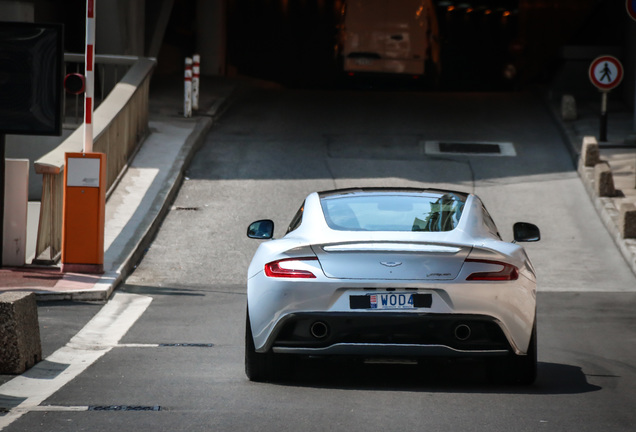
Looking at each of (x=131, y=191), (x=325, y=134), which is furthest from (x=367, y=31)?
(x=131, y=191)

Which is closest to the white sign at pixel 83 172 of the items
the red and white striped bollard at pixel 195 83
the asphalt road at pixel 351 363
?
the asphalt road at pixel 351 363

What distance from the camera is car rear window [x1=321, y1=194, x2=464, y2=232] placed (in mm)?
7949

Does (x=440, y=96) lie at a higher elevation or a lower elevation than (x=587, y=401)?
lower

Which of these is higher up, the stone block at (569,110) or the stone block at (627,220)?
the stone block at (627,220)

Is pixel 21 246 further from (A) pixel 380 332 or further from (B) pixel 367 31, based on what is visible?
(B) pixel 367 31

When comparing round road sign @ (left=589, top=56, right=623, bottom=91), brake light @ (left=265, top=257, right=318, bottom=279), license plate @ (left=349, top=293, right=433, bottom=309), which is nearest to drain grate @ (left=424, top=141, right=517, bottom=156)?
round road sign @ (left=589, top=56, right=623, bottom=91)

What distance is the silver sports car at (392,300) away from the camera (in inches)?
289

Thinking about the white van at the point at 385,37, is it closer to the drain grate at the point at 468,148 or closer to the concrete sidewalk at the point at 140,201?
the concrete sidewalk at the point at 140,201

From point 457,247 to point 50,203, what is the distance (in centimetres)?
742

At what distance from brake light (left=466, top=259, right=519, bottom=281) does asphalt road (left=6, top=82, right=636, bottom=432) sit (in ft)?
2.32

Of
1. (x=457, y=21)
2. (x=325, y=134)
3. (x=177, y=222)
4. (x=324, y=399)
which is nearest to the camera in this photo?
(x=324, y=399)

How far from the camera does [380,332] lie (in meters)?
7.34

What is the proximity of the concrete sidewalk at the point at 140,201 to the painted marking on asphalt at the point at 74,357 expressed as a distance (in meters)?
0.56

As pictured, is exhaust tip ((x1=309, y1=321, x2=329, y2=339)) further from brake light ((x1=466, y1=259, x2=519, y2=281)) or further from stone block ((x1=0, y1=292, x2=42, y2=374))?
stone block ((x1=0, y1=292, x2=42, y2=374))
